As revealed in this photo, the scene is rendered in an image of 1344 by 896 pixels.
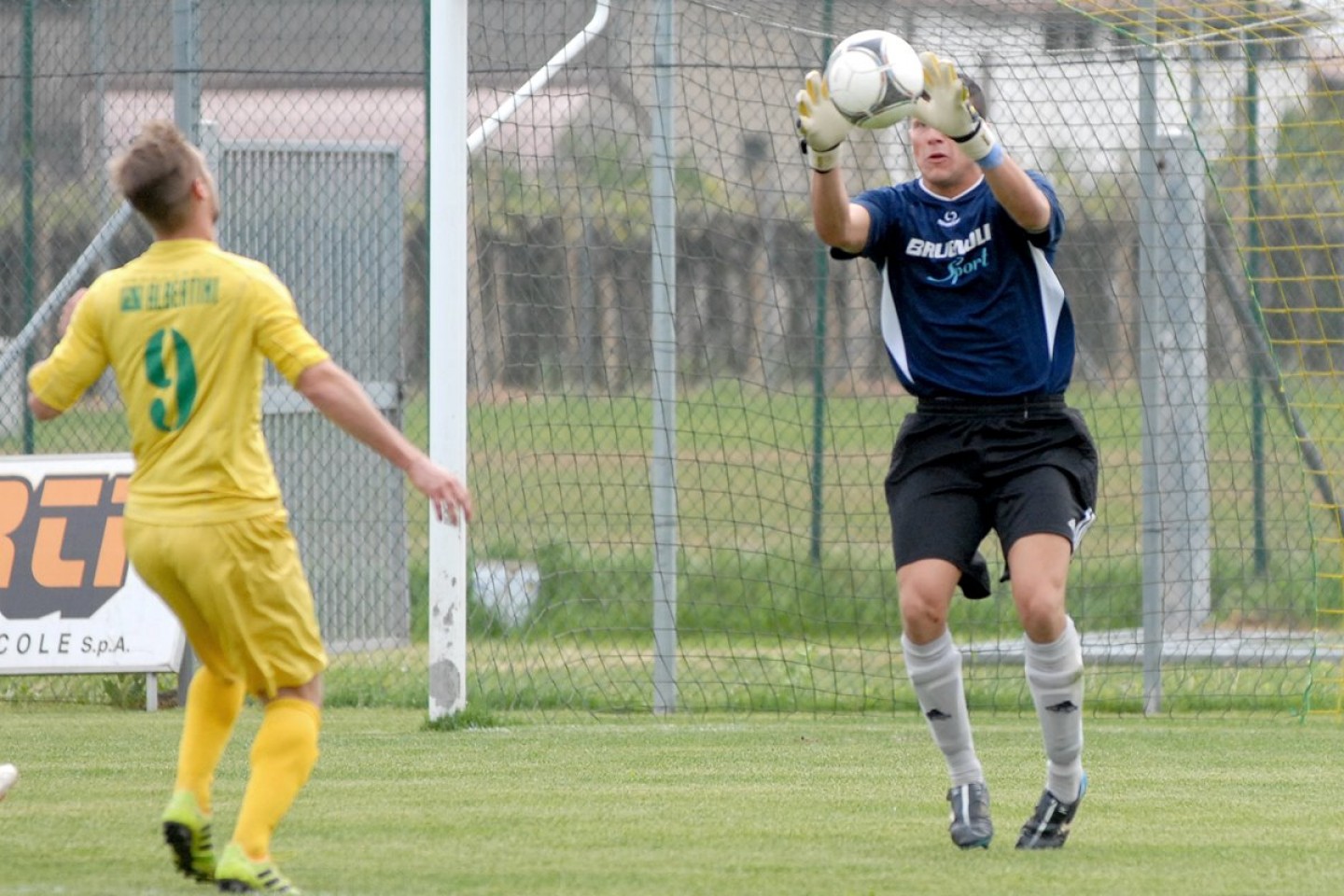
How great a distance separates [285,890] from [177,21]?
5846 millimetres

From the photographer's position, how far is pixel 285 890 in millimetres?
4211

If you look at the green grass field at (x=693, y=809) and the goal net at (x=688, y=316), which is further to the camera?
the goal net at (x=688, y=316)

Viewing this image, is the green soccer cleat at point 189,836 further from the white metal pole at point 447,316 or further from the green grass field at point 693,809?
the white metal pole at point 447,316

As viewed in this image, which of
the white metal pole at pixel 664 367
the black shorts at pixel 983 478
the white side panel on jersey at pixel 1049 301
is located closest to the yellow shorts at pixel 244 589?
the black shorts at pixel 983 478

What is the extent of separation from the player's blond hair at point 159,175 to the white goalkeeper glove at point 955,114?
1761 mm

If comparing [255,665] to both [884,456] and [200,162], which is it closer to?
[200,162]

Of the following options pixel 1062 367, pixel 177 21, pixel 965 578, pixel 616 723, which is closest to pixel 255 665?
pixel 965 578

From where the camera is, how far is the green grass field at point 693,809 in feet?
15.1

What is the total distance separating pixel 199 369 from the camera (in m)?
4.28

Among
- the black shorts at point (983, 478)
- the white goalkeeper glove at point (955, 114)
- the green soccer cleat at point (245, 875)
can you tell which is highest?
the white goalkeeper glove at point (955, 114)

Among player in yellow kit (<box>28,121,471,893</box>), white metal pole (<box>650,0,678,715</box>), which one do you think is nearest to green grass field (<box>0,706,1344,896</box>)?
player in yellow kit (<box>28,121,471,893</box>)

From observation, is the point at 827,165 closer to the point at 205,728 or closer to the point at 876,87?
the point at 876,87

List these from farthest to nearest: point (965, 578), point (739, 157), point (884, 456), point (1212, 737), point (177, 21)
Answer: point (884, 456), point (739, 157), point (177, 21), point (1212, 737), point (965, 578)

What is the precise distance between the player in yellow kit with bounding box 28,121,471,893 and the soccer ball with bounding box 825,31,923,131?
1.56 m
